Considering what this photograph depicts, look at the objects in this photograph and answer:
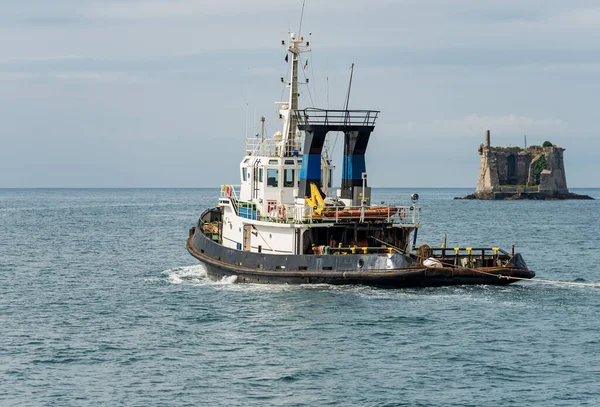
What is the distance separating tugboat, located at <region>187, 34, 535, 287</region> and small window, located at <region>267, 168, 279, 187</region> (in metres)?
0.04

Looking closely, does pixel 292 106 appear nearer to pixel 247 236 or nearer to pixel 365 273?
pixel 247 236

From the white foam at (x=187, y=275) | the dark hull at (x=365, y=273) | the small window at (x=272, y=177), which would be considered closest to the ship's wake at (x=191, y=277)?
the white foam at (x=187, y=275)

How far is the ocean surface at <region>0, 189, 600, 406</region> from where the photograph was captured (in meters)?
21.2

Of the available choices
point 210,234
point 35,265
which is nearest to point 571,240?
point 210,234

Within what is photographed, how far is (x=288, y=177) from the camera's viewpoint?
121 feet

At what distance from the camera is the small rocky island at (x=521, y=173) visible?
585 ft

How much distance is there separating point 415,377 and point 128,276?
22.0 metres

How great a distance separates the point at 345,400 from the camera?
20625 mm

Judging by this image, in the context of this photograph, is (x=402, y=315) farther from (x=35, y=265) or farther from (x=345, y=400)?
(x=35, y=265)

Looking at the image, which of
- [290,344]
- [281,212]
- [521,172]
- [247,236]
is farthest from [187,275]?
[521,172]

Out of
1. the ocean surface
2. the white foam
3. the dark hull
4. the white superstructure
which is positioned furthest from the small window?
the white foam

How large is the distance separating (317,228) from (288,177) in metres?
3.36

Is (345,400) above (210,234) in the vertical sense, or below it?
below

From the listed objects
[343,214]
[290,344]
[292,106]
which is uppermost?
[292,106]
